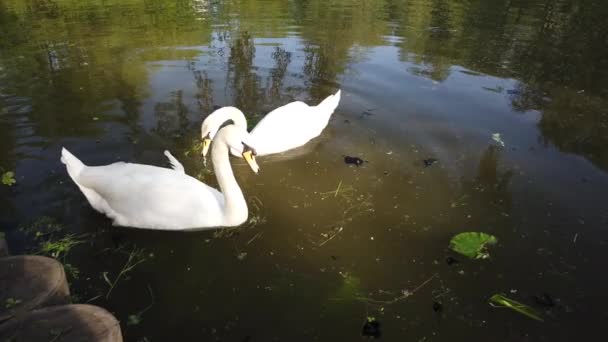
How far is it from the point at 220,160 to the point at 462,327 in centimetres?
280

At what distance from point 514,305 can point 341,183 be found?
2517 millimetres

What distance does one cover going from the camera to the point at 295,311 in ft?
12.1

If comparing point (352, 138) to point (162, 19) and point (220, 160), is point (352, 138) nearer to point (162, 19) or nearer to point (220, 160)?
point (220, 160)

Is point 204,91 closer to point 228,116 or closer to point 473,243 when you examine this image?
point 228,116

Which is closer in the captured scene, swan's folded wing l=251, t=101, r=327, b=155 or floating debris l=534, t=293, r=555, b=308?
floating debris l=534, t=293, r=555, b=308

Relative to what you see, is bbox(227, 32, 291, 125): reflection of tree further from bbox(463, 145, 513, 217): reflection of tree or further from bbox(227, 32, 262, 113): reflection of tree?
bbox(463, 145, 513, 217): reflection of tree

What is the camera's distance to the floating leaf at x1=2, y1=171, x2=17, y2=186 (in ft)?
17.2

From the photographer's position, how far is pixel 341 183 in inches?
217

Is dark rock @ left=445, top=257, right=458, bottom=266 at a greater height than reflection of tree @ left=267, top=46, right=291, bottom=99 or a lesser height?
lesser

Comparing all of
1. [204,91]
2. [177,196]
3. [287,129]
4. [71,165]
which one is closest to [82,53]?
[204,91]

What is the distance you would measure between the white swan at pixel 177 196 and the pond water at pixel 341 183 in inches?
8.8

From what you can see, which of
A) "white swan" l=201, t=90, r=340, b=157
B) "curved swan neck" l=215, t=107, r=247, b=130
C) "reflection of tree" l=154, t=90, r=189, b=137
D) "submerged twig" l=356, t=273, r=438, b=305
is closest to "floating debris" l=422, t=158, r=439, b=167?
"white swan" l=201, t=90, r=340, b=157

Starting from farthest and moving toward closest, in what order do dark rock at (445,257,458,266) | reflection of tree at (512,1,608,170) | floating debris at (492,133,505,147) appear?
1. reflection of tree at (512,1,608,170)
2. floating debris at (492,133,505,147)
3. dark rock at (445,257,458,266)

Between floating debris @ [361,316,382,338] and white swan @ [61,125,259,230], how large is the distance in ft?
5.69
